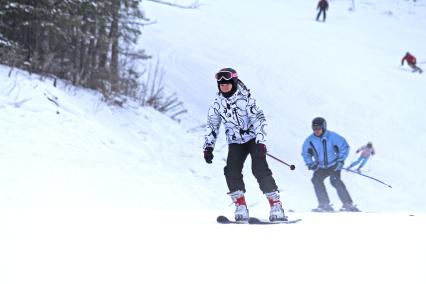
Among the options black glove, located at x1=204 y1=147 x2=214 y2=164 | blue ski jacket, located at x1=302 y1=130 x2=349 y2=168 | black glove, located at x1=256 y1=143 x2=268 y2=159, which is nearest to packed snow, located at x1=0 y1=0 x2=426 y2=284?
black glove, located at x1=204 y1=147 x2=214 y2=164

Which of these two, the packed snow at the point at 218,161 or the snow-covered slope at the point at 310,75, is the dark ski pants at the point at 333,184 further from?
the snow-covered slope at the point at 310,75

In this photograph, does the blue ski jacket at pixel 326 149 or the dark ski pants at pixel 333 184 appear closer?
the blue ski jacket at pixel 326 149

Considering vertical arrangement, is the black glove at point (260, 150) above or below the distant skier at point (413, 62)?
below

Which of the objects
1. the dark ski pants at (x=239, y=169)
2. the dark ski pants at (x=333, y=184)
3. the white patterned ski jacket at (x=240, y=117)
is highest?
the white patterned ski jacket at (x=240, y=117)

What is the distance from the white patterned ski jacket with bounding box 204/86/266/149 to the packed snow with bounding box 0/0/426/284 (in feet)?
3.50

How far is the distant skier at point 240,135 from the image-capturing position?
6.93 metres

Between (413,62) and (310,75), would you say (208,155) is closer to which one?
(310,75)

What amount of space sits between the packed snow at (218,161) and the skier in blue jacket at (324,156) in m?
1.14

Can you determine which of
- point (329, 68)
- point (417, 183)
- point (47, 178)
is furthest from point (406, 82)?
point (47, 178)

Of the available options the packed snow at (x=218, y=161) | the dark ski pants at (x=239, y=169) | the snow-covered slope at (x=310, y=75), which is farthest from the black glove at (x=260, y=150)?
the snow-covered slope at (x=310, y=75)

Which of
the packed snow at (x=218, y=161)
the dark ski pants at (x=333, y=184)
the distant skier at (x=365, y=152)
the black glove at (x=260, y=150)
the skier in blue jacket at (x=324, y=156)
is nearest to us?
the packed snow at (x=218, y=161)

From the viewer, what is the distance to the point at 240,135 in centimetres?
709

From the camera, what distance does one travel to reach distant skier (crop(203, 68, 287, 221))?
6.93m

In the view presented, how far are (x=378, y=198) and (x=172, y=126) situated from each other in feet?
17.9
